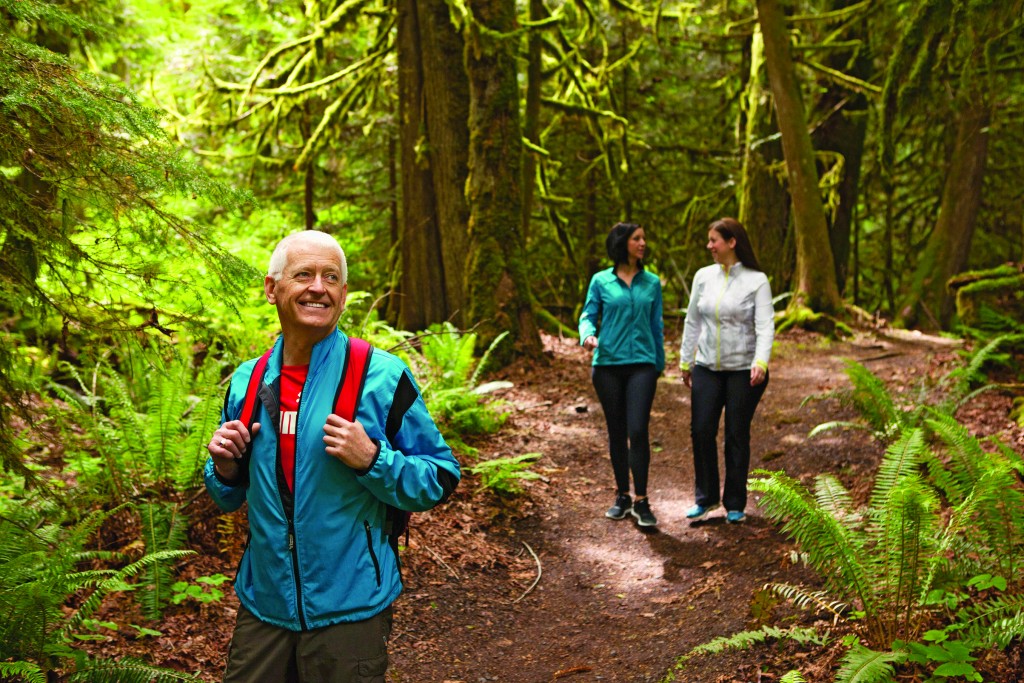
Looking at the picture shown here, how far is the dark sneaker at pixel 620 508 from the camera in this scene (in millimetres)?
6676

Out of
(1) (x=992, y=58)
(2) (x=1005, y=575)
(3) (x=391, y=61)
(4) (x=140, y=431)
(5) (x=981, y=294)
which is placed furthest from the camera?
(3) (x=391, y=61)

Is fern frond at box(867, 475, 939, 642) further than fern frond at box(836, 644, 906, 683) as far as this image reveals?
Yes

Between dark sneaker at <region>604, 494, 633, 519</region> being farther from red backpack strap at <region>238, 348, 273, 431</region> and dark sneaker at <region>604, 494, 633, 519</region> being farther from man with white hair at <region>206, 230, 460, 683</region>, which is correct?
red backpack strap at <region>238, 348, 273, 431</region>

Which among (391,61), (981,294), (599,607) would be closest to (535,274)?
(391,61)

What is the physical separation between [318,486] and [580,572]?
12.9 feet

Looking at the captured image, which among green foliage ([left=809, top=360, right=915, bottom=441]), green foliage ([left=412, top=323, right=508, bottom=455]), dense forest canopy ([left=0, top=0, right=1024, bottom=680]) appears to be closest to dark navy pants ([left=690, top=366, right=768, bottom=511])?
green foliage ([left=809, top=360, right=915, bottom=441])

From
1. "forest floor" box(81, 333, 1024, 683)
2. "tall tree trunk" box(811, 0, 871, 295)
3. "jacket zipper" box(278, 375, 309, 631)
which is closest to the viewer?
"jacket zipper" box(278, 375, 309, 631)

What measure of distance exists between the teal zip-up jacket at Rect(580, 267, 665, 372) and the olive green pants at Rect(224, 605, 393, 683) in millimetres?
4092

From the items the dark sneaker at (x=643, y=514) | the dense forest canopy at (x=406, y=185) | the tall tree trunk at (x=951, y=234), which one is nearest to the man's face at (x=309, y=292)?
the dense forest canopy at (x=406, y=185)

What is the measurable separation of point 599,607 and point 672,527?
1.39 metres

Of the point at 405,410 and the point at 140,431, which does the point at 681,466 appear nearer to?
the point at 140,431

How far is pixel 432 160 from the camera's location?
34.3 feet

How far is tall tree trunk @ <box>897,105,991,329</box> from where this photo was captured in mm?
14562

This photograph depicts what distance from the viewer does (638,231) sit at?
6.33m
